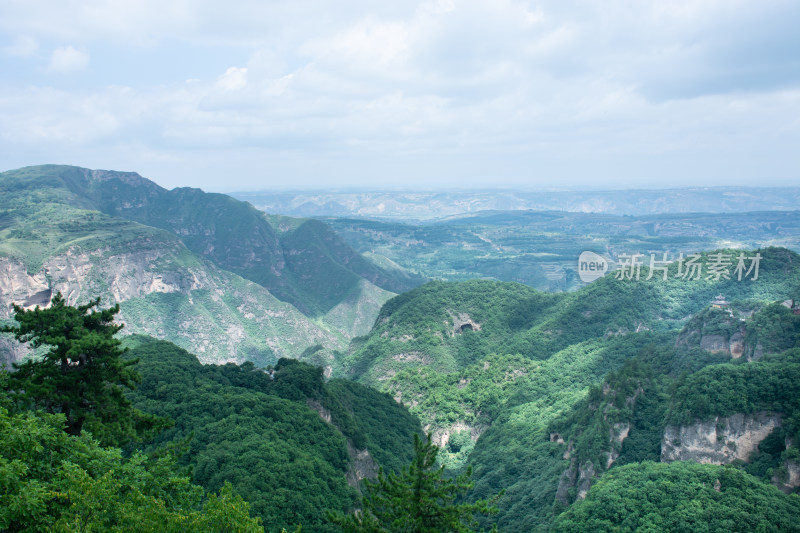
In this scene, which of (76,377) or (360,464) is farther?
(360,464)

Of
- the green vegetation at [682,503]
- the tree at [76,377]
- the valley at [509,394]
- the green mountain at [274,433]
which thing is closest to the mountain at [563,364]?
the valley at [509,394]

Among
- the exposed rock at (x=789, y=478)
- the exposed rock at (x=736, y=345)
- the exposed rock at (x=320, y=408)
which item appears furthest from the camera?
the exposed rock at (x=736, y=345)

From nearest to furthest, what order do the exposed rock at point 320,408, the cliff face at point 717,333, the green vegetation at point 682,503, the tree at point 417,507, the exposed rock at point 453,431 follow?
the tree at point 417,507
the green vegetation at point 682,503
the exposed rock at point 320,408
the cliff face at point 717,333
the exposed rock at point 453,431

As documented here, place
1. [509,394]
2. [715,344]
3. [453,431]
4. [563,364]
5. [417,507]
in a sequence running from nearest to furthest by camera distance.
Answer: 1. [417,507]
2. [715,344]
3. [453,431]
4. [509,394]
5. [563,364]

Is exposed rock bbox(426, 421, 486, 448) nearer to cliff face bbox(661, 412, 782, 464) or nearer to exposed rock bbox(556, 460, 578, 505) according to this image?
exposed rock bbox(556, 460, 578, 505)

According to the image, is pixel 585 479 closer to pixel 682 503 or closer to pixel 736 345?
pixel 682 503

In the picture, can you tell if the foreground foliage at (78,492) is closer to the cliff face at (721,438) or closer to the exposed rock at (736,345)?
the cliff face at (721,438)

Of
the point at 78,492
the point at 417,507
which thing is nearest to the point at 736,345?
the point at 417,507

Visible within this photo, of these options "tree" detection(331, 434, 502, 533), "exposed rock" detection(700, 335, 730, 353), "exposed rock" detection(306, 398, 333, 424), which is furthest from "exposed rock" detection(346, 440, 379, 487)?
"exposed rock" detection(700, 335, 730, 353)
